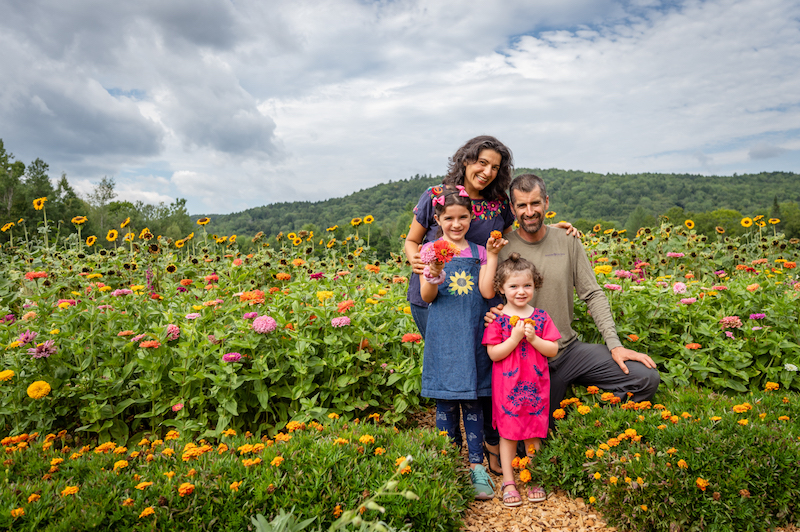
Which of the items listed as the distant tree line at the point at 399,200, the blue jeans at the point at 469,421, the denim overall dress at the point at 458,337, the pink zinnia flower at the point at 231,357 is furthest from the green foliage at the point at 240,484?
the distant tree line at the point at 399,200

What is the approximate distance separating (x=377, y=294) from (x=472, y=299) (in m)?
1.67

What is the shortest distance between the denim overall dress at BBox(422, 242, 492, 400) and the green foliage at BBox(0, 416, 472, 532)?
326 mm

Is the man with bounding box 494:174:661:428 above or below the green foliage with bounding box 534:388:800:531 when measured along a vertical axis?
above

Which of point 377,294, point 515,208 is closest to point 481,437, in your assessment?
point 515,208

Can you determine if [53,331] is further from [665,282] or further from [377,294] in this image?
[665,282]

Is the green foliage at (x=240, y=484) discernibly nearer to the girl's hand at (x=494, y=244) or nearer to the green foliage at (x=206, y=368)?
the green foliage at (x=206, y=368)

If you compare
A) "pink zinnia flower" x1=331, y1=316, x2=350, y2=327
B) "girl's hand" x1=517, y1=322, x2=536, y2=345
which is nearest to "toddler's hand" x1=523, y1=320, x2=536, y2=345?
"girl's hand" x1=517, y1=322, x2=536, y2=345

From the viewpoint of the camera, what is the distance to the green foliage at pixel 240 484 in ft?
6.43

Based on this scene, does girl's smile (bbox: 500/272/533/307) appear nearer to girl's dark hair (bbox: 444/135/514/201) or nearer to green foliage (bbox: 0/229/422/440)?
girl's dark hair (bbox: 444/135/514/201)

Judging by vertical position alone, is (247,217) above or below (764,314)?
above

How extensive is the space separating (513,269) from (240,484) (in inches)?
71.8

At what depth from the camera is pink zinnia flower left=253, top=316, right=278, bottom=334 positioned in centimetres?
309

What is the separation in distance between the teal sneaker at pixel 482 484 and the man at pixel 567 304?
0.69m

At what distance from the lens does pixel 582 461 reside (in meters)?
2.68
